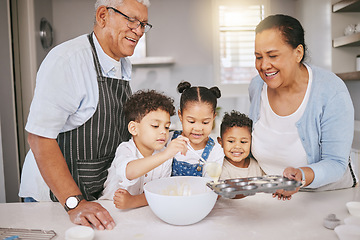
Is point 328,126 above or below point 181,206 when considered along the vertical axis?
above

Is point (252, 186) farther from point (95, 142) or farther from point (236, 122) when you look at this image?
point (95, 142)

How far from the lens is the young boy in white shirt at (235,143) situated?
1465 mm

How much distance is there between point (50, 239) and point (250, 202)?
690 mm

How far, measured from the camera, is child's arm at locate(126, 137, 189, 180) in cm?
108

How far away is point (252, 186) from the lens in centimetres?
92

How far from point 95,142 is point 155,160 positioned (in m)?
0.37

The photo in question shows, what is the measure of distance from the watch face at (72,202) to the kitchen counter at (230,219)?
1.7 inches

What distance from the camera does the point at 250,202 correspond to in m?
1.21

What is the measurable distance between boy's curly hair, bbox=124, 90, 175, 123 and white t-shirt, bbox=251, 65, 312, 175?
42 cm

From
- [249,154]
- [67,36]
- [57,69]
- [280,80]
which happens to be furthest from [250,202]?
[67,36]

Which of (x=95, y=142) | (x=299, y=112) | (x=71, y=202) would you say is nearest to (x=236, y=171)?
(x=299, y=112)

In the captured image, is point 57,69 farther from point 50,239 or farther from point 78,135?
point 50,239

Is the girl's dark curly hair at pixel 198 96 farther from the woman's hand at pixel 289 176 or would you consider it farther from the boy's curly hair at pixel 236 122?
the woman's hand at pixel 289 176

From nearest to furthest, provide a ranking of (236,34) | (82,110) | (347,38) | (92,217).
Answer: (92,217)
(82,110)
(347,38)
(236,34)
